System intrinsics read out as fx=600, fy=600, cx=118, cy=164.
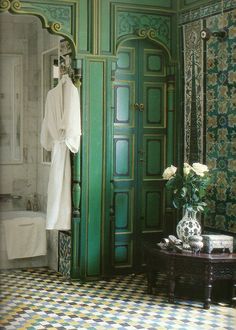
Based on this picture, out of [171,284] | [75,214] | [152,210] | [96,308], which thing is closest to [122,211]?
[152,210]

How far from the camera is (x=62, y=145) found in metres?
6.84

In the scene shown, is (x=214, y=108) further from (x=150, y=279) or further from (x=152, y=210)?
(x=150, y=279)

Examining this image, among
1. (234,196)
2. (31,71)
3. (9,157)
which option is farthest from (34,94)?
(234,196)

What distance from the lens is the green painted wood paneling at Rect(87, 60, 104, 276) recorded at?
685cm

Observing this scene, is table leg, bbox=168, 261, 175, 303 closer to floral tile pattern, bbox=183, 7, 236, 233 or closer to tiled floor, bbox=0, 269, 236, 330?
tiled floor, bbox=0, 269, 236, 330

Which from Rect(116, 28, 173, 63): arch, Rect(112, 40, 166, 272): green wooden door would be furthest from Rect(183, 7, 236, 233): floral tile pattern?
Rect(112, 40, 166, 272): green wooden door

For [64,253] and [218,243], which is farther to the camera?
[64,253]

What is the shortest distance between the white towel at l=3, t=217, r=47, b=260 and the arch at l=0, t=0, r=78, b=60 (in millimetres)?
2151

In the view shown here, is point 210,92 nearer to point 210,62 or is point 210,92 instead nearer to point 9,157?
point 210,62

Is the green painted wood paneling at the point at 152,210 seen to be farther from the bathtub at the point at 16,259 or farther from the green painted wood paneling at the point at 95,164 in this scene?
the bathtub at the point at 16,259

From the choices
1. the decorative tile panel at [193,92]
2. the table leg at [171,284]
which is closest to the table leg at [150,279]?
the table leg at [171,284]

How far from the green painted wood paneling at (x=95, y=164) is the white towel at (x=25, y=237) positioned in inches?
37.0

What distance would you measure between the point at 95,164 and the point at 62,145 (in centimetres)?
43

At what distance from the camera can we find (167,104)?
291 inches
